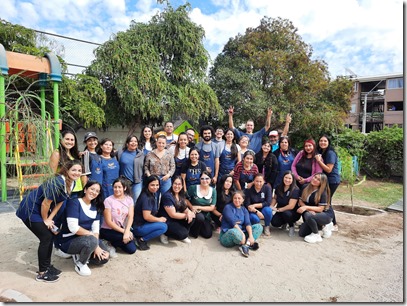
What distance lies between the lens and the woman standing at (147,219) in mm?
4250

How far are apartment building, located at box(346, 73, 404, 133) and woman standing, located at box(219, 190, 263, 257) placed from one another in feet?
96.2

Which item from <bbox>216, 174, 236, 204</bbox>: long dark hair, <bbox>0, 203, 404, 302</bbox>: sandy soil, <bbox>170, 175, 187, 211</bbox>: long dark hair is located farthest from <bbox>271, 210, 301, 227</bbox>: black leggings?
<bbox>170, 175, 187, 211</bbox>: long dark hair

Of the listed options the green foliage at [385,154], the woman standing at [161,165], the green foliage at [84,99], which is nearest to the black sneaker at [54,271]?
the woman standing at [161,165]

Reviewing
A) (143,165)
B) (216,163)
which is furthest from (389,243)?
(143,165)

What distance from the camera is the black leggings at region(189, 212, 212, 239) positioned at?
472 cm

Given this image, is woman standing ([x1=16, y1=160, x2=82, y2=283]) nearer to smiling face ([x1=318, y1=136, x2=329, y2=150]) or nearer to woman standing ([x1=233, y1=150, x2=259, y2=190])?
woman standing ([x1=233, y1=150, x2=259, y2=190])

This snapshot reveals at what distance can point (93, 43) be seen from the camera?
9898 mm

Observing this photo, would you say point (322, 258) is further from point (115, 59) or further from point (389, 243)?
point (115, 59)

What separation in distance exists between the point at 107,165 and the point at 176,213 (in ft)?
3.86

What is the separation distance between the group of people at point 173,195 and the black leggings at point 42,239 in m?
0.01

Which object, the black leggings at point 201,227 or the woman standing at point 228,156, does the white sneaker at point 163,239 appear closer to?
the black leggings at point 201,227

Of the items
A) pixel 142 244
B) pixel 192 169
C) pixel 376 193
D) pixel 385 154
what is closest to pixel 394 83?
pixel 385 154

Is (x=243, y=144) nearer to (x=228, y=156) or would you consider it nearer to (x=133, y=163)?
(x=228, y=156)

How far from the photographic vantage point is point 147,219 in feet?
14.0
